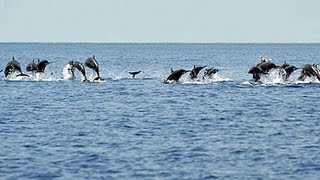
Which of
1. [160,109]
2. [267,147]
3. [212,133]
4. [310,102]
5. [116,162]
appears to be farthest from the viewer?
[310,102]

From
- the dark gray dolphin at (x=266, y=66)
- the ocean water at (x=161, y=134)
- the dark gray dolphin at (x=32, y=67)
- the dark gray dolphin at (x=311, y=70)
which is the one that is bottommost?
the ocean water at (x=161, y=134)

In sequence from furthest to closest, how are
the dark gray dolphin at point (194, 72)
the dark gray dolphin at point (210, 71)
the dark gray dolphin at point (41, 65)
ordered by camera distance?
the dark gray dolphin at point (210, 71) < the dark gray dolphin at point (41, 65) < the dark gray dolphin at point (194, 72)

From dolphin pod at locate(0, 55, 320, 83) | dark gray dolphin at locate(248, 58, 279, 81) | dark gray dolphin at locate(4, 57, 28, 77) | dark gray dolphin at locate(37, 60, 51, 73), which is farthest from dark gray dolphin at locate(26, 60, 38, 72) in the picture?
dark gray dolphin at locate(248, 58, 279, 81)

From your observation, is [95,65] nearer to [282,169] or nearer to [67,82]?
[67,82]

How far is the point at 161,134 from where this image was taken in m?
37.9

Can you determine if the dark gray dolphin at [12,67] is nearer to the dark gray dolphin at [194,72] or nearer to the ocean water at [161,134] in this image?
the ocean water at [161,134]

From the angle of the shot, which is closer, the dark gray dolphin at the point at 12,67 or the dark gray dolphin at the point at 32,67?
the dark gray dolphin at the point at 32,67

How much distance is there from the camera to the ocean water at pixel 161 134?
96.2ft

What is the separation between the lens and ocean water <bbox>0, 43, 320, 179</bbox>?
1155 inches

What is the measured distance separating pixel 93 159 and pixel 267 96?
3064cm

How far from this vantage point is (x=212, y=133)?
126 feet

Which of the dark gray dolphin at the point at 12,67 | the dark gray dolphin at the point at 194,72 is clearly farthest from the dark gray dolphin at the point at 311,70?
the dark gray dolphin at the point at 12,67

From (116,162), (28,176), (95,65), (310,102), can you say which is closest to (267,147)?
(116,162)

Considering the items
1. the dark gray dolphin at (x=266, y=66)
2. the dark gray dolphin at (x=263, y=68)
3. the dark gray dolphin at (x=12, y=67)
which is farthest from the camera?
the dark gray dolphin at (x=12, y=67)
